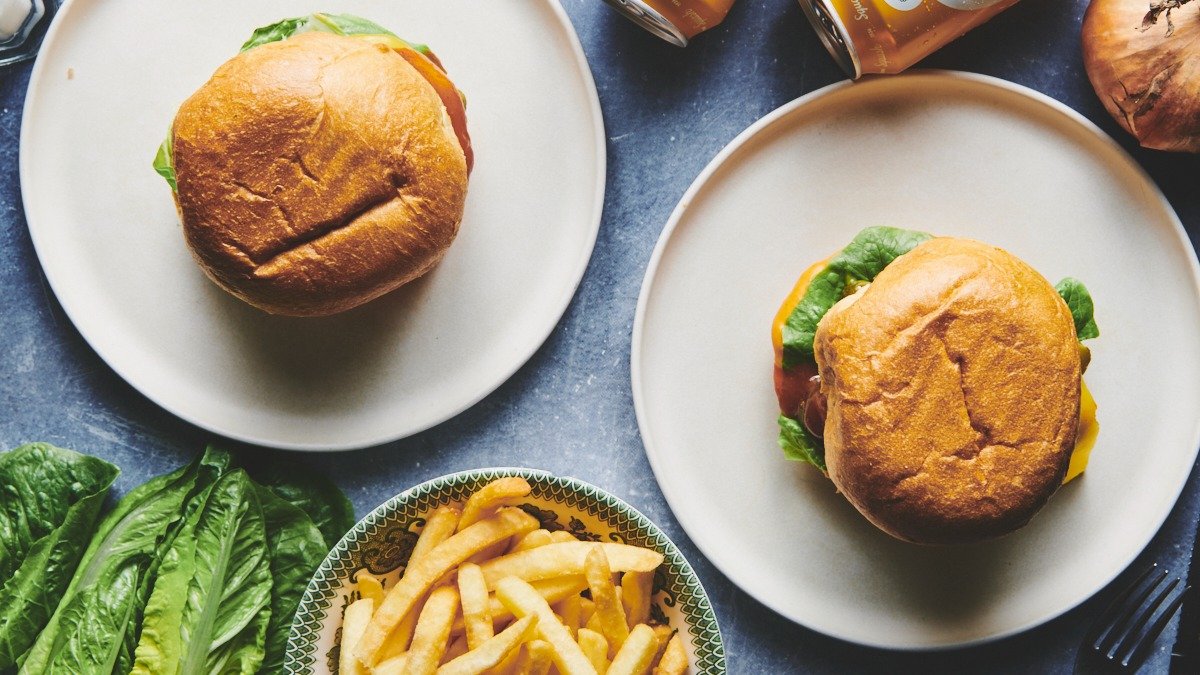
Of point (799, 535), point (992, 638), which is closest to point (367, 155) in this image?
point (799, 535)

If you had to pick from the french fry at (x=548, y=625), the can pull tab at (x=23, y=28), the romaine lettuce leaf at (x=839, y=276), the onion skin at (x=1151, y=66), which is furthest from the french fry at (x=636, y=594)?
the can pull tab at (x=23, y=28)

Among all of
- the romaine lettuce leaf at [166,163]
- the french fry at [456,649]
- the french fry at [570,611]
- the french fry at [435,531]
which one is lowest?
the french fry at [456,649]

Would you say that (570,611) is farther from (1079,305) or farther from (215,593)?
(1079,305)

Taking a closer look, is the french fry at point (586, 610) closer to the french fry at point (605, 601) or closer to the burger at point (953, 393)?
the french fry at point (605, 601)

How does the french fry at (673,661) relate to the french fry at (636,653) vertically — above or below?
below

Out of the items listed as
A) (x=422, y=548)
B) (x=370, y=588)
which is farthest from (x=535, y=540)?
(x=370, y=588)

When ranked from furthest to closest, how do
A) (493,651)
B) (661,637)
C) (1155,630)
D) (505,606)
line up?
(1155,630), (661,637), (505,606), (493,651)
